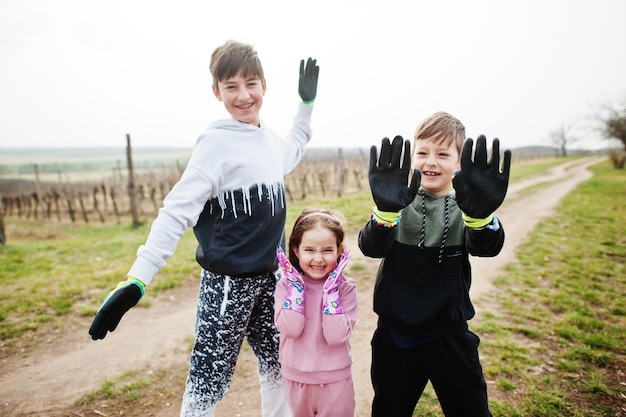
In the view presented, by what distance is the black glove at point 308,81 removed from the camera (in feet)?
7.26

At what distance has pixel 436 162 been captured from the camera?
1.61 metres

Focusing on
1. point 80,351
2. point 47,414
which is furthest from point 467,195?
point 80,351

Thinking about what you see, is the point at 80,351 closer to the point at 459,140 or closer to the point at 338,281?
the point at 338,281

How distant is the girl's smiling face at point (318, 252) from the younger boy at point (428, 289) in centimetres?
21

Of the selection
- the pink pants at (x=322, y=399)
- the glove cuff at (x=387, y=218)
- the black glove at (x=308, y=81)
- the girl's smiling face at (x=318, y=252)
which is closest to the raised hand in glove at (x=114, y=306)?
the girl's smiling face at (x=318, y=252)

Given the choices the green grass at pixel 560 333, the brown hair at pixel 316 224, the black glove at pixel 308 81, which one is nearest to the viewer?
the brown hair at pixel 316 224

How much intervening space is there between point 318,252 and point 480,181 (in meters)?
0.81

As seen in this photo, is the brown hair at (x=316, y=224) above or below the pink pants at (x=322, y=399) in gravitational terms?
above

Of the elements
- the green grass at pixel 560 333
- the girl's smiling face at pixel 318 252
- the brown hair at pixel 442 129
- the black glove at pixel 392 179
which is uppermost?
the brown hair at pixel 442 129

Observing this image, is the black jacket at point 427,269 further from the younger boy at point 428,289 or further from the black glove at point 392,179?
the black glove at point 392,179

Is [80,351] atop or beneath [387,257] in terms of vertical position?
beneath

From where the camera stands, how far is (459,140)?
5.45ft

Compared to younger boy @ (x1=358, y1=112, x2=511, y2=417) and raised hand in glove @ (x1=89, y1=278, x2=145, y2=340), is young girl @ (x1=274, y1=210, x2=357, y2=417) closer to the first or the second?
younger boy @ (x1=358, y1=112, x2=511, y2=417)

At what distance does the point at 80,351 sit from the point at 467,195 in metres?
3.89
